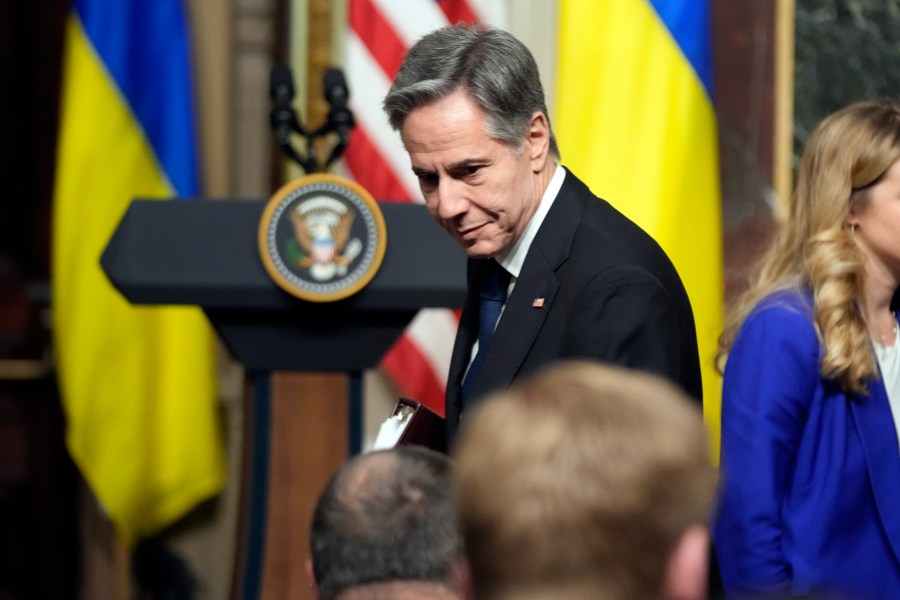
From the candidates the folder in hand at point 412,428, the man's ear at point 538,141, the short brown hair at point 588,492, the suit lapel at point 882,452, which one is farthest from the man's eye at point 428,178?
the short brown hair at point 588,492

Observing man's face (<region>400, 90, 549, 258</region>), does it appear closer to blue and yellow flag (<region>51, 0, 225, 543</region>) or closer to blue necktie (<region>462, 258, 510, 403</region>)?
blue necktie (<region>462, 258, 510, 403</region>)

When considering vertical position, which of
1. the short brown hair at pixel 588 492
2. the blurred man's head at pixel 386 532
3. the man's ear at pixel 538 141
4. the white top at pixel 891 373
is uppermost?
the man's ear at pixel 538 141

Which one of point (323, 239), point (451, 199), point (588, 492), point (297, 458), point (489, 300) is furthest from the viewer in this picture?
point (297, 458)

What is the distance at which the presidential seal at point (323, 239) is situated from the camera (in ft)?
11.5

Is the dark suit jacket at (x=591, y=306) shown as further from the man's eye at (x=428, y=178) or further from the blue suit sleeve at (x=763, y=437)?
the blue suit sleeve at (x=763, y=437)

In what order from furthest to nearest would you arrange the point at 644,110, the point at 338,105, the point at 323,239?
the point at 644,110, the point at 338,105, the point at 323,239

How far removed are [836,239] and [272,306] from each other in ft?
4.70

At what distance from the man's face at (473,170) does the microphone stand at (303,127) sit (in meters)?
1.56

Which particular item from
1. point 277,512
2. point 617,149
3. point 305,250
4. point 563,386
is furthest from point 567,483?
point 617,149

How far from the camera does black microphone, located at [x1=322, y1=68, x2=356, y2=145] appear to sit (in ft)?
12.6

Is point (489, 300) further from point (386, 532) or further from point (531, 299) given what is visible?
point (386, 532)

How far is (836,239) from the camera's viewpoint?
104 inches

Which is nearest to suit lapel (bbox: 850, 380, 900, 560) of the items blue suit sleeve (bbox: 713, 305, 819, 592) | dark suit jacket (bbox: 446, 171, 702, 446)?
blue suit sleeve (bbox: 713, 305, 819, 592)

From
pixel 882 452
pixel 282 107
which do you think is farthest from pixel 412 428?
pixel 282 107
